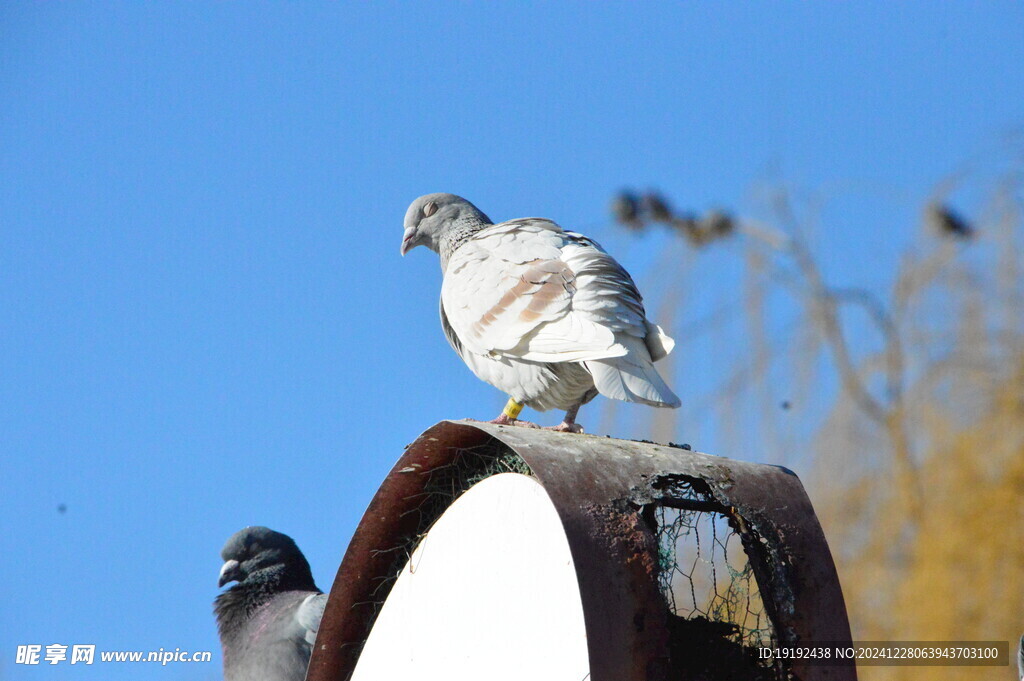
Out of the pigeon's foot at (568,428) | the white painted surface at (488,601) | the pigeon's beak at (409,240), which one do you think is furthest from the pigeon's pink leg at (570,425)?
the pigeon's beak at (409,240)

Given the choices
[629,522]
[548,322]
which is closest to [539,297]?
[548,322]

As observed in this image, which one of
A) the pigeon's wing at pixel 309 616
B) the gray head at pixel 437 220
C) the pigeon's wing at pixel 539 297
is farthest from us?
the gray head at pixel 437 220

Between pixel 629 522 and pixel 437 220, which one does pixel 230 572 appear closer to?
pixel 437 220

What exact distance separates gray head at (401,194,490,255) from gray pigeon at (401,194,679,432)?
0.36 m

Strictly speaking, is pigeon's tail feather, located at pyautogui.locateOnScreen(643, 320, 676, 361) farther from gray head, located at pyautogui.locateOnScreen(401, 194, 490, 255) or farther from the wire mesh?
gray head, located at pyautogui.locateOnScreen(401, 194, 490, 255)

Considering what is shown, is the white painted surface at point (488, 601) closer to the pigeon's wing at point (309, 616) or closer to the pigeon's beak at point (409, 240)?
the pigeon's wing at point (309, 616)

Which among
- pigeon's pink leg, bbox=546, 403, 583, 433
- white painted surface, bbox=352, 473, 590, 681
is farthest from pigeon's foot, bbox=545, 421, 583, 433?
white painted surface, bbox=352, 473, 590, 681

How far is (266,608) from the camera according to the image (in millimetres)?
5801

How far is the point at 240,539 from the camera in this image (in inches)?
235

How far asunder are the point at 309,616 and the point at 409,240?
196 cm

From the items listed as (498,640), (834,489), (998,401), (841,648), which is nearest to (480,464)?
(498,640)

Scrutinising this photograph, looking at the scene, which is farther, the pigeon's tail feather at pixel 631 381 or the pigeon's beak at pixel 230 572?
the pigeon's beak at pixel 230 572

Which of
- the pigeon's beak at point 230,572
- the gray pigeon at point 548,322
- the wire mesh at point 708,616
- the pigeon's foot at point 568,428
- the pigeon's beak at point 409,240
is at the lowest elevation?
the wire mesh at point 708,616

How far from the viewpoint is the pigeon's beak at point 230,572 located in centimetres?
591
